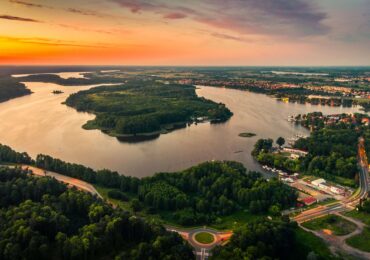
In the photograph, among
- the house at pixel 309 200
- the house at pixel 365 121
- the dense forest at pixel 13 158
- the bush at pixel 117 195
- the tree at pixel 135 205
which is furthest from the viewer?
the house at pixel 365 121

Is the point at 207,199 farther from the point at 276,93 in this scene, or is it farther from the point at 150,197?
the point at 276,93

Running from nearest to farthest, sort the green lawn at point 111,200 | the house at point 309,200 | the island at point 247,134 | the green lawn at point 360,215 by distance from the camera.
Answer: the green lawn at point 360,215
the green lawn at point 111,200
the house at point 309,200
the island at point 247,134

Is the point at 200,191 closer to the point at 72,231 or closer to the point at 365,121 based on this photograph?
the point at 72,231

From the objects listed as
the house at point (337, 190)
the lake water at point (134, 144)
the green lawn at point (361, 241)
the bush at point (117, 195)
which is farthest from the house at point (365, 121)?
the bush at point (117, 195)

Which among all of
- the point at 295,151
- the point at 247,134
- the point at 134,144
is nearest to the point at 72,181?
the point at 134,144

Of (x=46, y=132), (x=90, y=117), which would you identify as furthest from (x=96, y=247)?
(x=90, y=117)

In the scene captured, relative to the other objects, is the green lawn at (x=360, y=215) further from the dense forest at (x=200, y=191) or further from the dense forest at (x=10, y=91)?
the dense forest at (x=10, y=91)

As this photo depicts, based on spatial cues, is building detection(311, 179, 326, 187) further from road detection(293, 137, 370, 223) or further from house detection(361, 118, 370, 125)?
house detection(361, 118, 370, 125)
